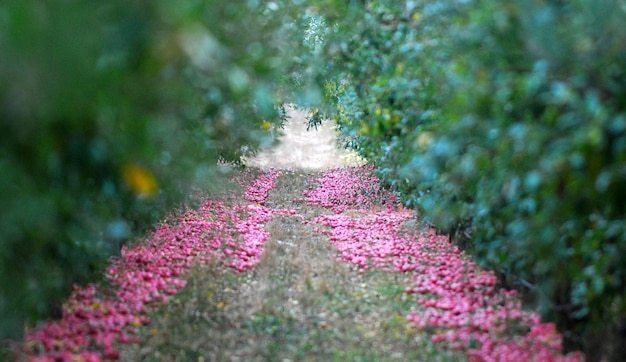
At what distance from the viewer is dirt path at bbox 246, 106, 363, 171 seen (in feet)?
74.1

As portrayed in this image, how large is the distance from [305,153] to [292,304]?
19855 mm

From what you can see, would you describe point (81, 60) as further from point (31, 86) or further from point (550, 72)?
point (550, 72)

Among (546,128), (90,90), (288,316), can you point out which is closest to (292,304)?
(288,316)

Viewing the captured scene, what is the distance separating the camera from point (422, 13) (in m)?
4.49

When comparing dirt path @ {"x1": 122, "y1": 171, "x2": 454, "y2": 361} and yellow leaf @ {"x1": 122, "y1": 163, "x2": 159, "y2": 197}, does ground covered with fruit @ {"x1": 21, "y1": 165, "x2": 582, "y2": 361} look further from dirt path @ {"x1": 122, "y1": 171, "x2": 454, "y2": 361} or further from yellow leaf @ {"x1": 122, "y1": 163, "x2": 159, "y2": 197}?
yellow leaf @ {"x1": 122, "y1": 163, "x2": 159, "y2": 197}

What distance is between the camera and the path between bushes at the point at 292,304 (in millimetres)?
4637

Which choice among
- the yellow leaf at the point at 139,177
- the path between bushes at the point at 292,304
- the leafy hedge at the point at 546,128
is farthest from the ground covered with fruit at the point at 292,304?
the yellow leaf at the point at 139,177

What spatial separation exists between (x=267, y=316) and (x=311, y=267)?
1.86 m

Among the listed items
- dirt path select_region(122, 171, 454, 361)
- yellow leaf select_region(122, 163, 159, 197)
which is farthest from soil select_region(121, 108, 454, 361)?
yellow leaf select_region(122, 163, 159, 197)

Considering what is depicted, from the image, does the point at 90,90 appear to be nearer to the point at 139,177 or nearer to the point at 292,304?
the point at 139,177

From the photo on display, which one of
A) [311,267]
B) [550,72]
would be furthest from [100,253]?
[550,72]

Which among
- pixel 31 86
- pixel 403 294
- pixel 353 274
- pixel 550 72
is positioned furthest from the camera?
pixel 353 274

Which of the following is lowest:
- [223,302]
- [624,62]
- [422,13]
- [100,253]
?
[624,62]

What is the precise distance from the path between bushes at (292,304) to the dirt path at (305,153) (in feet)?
41.3
